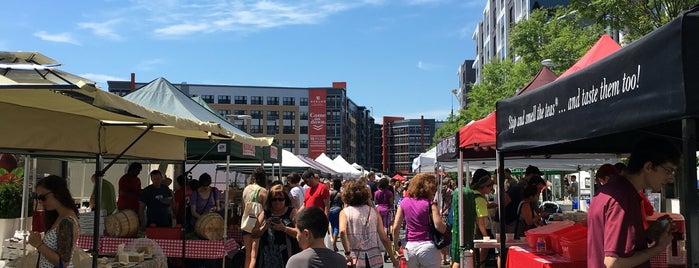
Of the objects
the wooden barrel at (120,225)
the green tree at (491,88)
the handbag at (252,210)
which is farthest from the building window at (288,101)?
the wooden barrel at (120,225)

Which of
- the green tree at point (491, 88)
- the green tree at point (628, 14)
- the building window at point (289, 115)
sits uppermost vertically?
the building window at point (289, 115)

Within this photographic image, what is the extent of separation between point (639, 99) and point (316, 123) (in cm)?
11221

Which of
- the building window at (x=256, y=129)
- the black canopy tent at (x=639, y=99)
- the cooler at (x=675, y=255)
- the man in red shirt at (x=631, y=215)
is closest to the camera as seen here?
the black canopy tent at (x=639, y=99)

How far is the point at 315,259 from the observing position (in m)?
3.77

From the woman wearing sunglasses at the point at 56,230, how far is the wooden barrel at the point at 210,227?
4.29 m

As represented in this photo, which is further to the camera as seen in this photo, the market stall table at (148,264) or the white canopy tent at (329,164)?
the white canopy tent at (329,164)

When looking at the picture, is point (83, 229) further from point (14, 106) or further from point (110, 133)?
point (14, 106)

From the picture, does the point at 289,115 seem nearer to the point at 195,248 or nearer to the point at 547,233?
the point at 195,248

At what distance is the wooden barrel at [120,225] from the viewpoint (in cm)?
891

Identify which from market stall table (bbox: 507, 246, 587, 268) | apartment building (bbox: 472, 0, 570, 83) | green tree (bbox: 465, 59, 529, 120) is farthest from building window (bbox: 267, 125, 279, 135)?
market stall table (bbox: 507, 246, 587, 268)

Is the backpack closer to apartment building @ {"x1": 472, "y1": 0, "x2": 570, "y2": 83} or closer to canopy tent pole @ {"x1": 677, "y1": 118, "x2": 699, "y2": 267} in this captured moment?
canopy tent pole @ {"x1": 677, "y1": 118, "x2": 699, "y2": 267}

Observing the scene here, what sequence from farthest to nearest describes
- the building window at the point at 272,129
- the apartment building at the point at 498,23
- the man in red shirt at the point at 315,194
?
the building window at the point at 272,129 → the apartment building at the point at 498,23 → the man in red shirt at the point at 315,194

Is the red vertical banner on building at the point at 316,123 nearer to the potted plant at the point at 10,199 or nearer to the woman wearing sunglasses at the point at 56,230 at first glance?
the potted plant at the point at 10,199

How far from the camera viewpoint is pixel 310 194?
11.9 meters
